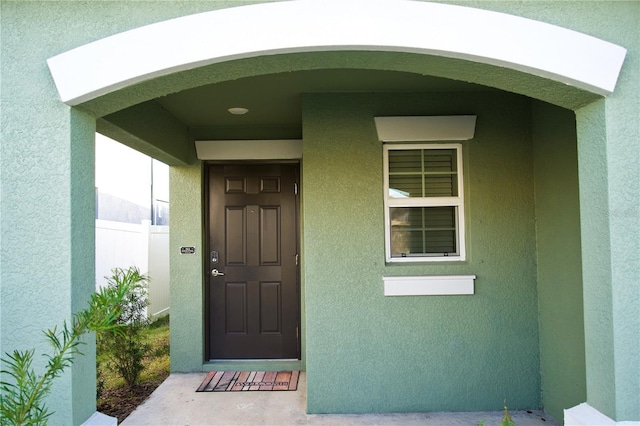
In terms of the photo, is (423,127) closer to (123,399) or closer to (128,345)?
(128,345)

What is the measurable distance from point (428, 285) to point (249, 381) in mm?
2465

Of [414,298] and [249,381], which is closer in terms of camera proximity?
[414,298]

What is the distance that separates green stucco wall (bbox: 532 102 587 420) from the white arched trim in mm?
1645

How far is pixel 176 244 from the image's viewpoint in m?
6.04

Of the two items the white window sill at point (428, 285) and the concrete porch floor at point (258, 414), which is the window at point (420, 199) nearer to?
the white window sill at point (428, 285)

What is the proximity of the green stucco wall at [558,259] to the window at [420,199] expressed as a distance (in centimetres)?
72

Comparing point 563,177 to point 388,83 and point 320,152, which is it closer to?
point 388,83

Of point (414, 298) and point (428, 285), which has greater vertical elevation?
point (428, 285)

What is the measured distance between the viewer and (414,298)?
176 inches

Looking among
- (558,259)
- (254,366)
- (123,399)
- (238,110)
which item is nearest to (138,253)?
(254,366)

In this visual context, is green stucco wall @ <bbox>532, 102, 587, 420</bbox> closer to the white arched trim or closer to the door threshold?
the white arched trim

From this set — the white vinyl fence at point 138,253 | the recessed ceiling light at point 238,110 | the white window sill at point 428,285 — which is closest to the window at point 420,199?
the white window sill at point 428,285

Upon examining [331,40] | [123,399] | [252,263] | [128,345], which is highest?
[331,40]

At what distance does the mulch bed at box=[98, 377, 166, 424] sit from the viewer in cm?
471
